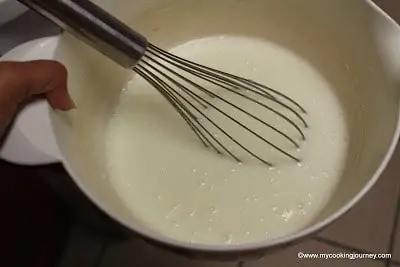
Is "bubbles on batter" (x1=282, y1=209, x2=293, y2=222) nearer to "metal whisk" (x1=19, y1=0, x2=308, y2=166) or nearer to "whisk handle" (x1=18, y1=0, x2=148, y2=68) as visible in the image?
"metal whisk" (x1=19, y1=0, x2=308, y2=166)

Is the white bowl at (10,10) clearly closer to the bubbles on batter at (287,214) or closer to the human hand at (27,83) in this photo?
the human hand at (27,83)

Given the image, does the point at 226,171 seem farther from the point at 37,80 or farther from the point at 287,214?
the point at 37,80

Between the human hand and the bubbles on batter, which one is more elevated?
the human hand

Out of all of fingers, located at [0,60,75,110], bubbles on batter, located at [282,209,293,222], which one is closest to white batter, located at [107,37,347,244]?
bubbles on batter, located at [282,209,293,222]

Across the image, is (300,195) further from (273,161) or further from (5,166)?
(5,166)

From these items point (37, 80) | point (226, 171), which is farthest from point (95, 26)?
point (226, 171)

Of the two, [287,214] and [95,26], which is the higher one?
[95,26]

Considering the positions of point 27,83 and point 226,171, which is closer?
point 27,83

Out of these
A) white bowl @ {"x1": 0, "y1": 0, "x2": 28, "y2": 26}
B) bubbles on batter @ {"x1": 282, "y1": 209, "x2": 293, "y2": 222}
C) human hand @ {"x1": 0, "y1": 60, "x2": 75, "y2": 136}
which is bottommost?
bubbles on batter @ {"x1": 282, "y1": 209, "x2": 293, "y2": 222}

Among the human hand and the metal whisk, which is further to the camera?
the metal whisk
